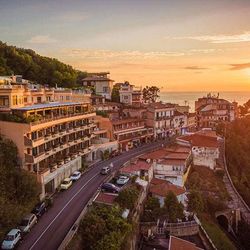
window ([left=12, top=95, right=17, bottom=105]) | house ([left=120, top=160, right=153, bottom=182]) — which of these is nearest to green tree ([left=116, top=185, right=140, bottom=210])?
house ([left=120, top=160, right=153, bottom=182])

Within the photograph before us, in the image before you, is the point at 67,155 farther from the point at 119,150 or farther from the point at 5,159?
the point at 119,150

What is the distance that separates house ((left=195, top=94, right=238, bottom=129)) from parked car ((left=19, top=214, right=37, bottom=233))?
68999 millimetres

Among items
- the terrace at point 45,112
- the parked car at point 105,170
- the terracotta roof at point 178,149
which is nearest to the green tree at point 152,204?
the parked car at point 105,170

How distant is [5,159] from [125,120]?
32174 millimetres

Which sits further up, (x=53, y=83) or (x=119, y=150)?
(x=53, y=83)

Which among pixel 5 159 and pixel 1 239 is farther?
pixel 5 159

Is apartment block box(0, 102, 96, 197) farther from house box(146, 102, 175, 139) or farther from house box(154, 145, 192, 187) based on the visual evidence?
house box(146, 102, 175, 139)

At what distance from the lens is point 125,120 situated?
62.0 m

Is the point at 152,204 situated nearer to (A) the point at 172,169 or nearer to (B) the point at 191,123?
(A) the point at 172,169

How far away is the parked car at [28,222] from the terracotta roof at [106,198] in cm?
640

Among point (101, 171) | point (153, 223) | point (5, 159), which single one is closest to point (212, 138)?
point (101, 171)

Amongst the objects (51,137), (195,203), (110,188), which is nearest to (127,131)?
(195,203)

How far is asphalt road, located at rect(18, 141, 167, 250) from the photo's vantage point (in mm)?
26825

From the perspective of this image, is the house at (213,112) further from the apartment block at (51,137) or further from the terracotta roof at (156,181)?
the apartment block at (51,137)
